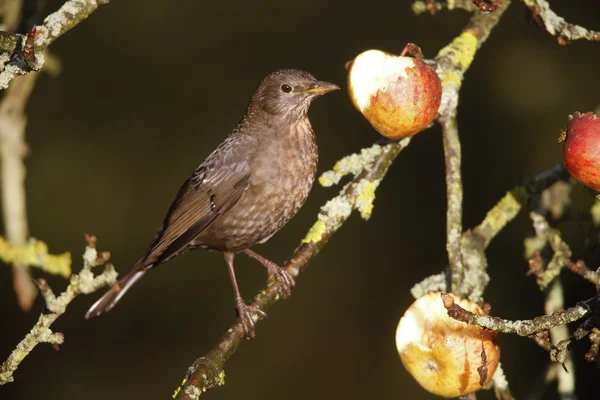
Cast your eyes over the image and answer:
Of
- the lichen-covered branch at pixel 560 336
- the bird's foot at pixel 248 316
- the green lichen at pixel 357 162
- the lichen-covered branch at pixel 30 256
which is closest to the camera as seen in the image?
the bird's foot at pixel 248 316

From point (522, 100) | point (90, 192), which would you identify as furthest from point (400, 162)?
point (90, 192)

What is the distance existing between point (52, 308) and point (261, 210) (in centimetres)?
134

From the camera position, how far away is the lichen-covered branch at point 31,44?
2.42 metres

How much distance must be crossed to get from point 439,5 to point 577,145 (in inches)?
55.0

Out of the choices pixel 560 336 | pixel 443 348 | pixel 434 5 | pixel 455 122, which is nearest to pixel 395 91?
pixel 455 122

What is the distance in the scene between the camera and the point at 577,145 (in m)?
2.46

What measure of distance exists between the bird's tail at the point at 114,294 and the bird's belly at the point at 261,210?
382mm

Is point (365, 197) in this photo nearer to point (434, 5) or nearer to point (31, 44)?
point (434, 5)

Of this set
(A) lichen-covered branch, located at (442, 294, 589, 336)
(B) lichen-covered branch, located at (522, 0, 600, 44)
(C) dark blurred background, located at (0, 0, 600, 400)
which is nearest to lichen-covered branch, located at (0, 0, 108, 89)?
(A) lichen-covered branch, located at (442, 294, 589, 336)

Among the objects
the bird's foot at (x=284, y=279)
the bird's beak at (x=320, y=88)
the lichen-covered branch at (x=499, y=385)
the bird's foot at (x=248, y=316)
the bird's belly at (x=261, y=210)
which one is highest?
the bird's beak at (x=320, y=88)

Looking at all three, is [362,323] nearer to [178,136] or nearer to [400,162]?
[400,162]

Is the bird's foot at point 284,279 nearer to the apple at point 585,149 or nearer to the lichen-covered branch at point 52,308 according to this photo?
the lichen-covered branch at point 52,308

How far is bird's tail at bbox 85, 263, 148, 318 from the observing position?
12.4ft

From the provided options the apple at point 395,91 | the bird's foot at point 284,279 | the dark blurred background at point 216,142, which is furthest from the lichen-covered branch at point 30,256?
the dark blurred background at point 216,142
